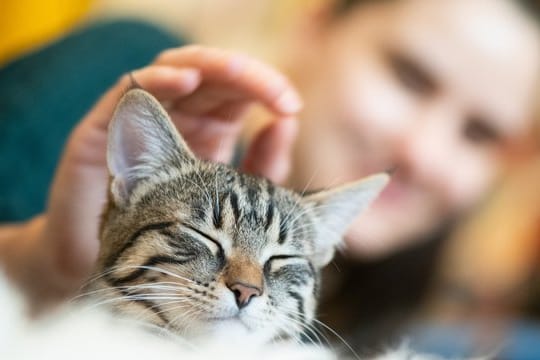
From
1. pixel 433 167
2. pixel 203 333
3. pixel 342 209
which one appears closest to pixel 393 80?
pixel 433 167

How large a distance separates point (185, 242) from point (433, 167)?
2.41ft

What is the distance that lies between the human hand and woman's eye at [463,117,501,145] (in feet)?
1.84

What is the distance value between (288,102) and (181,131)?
5.0 inches

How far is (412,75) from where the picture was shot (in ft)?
3.67

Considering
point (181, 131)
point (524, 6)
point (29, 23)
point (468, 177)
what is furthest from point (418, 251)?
point (29, 23)

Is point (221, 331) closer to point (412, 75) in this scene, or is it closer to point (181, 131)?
point (181, 131)

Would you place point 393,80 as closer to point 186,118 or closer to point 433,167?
point 433,167

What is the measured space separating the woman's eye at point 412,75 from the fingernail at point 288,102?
55 centimetres

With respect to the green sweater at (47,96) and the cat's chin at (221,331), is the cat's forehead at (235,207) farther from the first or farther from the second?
the green sweater at (47,96)

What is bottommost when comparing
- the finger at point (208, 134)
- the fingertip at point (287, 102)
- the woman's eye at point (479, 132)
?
the finger at point (208, 134)

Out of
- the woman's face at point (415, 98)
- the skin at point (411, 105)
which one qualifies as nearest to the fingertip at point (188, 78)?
the skin at point (411, 105)

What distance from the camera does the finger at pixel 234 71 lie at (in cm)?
57

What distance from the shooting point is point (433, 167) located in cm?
112

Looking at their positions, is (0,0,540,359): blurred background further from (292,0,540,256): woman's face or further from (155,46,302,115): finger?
(155,46,302,115): finger
